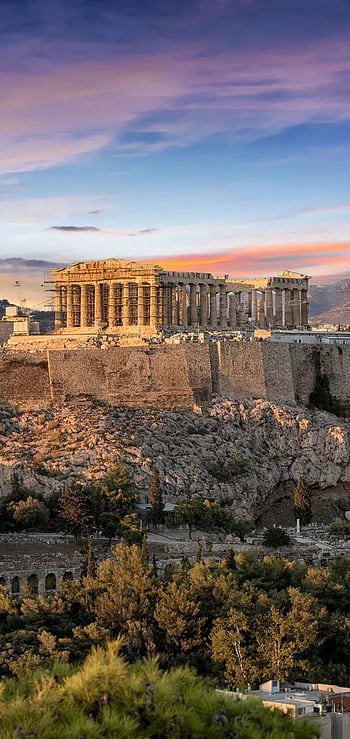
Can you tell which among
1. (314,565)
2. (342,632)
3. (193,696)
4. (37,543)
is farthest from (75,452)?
(193,696)

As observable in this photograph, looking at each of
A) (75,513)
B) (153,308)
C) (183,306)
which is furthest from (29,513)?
(183,306)

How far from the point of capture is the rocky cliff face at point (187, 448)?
172 feet

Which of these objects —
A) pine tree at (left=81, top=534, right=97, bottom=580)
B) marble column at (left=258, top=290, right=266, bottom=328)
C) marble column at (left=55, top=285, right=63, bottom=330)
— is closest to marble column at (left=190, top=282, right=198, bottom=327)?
marble column at (left=258, top=290, right=266, bottom=328)

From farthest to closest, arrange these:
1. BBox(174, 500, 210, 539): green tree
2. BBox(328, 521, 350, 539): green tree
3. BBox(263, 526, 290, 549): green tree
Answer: BBox(328, 521, 350, 539): green tree → BBox(174, 500, 210, 539): green tree → BBox(263, 526, 290, 549): green tree

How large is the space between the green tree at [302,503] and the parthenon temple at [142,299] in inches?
555

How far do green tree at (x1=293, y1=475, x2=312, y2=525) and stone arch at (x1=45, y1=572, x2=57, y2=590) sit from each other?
13179 millimetres

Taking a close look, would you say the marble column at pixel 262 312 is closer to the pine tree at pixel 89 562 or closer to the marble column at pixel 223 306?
the marble column at pixel 223 306

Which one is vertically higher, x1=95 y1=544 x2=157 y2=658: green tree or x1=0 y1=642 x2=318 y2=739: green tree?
x1=0 y1=642 x2=318 y2=739: green tree

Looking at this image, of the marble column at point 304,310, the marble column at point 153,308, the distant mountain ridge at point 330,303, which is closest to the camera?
the marble column at point 153,308

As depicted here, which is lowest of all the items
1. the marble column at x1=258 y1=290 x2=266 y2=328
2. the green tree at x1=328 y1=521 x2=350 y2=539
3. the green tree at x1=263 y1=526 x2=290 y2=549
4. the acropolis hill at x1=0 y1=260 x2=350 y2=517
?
the green tree at x1=328 y1=521 x2=350 y2=539

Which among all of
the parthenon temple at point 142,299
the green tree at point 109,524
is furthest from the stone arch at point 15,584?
the parthenon temple at point 142,299

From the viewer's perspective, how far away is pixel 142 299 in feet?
228

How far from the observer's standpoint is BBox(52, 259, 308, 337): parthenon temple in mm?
69500

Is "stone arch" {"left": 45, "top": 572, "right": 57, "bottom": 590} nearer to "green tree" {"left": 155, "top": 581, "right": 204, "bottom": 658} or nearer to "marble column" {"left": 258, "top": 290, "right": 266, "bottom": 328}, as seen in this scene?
"green tree" {"left": 155, "top": 581, "right": 204, "bottom": 658}
